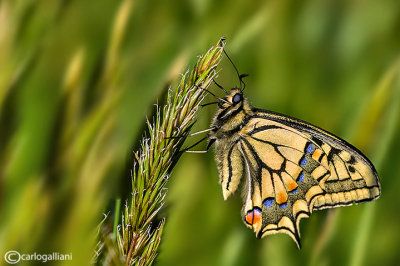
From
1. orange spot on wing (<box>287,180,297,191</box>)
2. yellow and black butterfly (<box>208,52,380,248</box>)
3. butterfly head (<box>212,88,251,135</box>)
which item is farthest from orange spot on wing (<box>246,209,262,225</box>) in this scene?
butterfly head (<box>212,88,251,135</box>)

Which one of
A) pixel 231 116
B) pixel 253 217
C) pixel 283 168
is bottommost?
pixel 253 217

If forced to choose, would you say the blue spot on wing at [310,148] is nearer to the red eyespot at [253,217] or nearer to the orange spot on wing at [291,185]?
the orange spot on wing at [291,185]

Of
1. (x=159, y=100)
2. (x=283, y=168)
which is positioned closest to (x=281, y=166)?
(x=283, y=168)

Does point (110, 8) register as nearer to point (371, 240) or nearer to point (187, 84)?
point (187, 84)

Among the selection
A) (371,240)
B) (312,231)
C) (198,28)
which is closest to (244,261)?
(312,231)

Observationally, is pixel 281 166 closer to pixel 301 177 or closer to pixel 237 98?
pixel 301 177

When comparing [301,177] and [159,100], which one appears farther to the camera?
[301,177]
